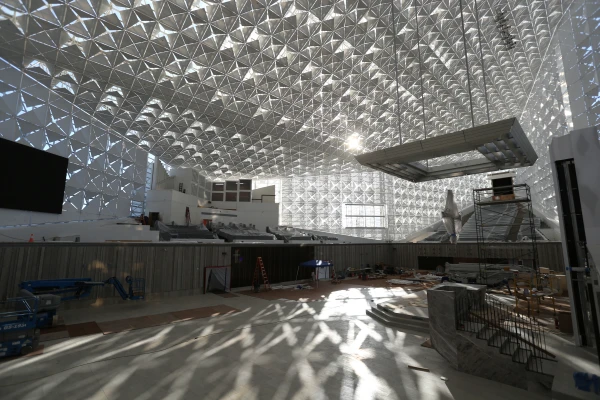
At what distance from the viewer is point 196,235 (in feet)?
84.4

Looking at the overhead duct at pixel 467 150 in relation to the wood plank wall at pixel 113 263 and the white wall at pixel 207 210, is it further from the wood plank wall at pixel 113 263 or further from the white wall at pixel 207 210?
the white wall at pixel 207 210

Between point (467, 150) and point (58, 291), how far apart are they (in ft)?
54.0

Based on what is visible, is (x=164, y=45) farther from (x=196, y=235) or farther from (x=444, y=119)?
(x=444, y=119)

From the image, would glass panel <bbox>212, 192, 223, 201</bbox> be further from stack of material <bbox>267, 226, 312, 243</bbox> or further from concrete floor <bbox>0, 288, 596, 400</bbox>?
concrete floor <bbox>0, 288, 596, 400</bbox>

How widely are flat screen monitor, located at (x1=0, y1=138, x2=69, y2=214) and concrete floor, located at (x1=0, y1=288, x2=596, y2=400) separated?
11.7m

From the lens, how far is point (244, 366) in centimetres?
650

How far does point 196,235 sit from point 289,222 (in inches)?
842

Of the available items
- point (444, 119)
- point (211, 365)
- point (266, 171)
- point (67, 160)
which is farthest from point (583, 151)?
point (266, 171)

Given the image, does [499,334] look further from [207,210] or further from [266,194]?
[266,194]

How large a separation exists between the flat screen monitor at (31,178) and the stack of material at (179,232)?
6.79 metres

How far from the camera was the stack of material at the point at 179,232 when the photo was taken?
911 inches

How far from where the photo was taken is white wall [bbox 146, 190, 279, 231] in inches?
1130

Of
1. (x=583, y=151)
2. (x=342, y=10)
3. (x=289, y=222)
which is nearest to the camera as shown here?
(x=583, y=151)

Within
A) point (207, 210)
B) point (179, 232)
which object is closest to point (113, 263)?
point (179, 232)
